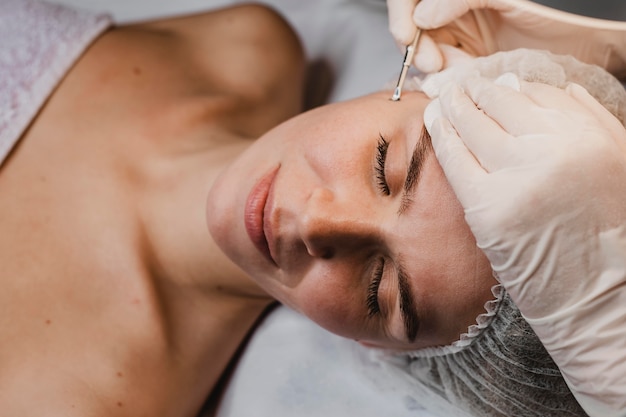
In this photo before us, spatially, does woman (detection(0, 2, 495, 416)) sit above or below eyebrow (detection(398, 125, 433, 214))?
below

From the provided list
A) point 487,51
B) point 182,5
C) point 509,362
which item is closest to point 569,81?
point 487,51

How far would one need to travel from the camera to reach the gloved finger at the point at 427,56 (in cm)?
126

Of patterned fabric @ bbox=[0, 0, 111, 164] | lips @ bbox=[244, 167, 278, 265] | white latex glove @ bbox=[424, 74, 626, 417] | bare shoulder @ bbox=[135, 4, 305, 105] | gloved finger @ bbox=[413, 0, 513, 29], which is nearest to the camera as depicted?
white latex glove @ bbox=[424, 74, 626, 417]

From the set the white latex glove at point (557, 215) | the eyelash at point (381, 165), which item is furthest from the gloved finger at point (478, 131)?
the eyelash at point (381, 165)

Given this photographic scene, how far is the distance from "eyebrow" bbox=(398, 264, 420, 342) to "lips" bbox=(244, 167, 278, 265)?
0.23m

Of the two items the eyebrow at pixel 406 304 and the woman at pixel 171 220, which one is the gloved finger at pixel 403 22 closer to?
the woman at pixel 171 220

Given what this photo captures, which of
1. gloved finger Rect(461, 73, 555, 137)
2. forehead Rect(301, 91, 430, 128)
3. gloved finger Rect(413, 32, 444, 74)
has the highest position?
gloved finger Rect(461, 73, 555, 137)

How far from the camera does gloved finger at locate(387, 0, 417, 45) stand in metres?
1.29

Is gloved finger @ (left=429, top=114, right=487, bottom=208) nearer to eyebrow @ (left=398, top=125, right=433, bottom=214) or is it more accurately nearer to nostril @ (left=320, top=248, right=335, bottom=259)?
eyebrow @ (left=398, top=125, right=433, bottom=214)

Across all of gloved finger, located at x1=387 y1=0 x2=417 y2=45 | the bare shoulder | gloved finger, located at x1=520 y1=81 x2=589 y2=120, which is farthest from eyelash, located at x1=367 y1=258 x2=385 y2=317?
the bare shoulder

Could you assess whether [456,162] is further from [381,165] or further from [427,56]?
[427,56]

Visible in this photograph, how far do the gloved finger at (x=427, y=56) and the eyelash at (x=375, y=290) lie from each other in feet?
1.33

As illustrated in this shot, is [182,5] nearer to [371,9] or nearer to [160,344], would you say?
[371,9]

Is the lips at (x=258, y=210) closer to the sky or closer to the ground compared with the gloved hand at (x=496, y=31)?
closer to the ground
